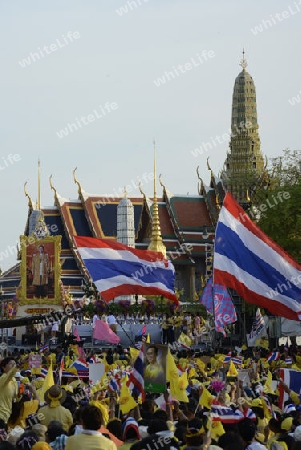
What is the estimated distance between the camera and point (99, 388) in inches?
576

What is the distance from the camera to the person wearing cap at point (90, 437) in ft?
29.3

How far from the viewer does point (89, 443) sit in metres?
8.96

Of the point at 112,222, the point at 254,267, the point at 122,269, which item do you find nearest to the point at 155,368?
the point at 254,267

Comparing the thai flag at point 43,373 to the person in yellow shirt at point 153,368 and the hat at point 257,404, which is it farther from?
the hat at point 257,404

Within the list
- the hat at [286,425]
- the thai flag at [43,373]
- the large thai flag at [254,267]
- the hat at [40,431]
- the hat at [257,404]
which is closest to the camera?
the hat at [40,431]

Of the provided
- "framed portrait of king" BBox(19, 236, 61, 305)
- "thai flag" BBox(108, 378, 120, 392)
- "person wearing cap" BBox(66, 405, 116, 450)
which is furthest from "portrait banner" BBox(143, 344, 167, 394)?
"framed portrait of king" BBox(19, 236, 61, 305)

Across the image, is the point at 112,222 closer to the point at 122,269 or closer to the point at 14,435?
the point at 122,269

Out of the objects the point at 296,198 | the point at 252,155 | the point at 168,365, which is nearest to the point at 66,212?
the point at 252,155

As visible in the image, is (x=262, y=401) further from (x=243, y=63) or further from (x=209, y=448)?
(x=243, y=63)

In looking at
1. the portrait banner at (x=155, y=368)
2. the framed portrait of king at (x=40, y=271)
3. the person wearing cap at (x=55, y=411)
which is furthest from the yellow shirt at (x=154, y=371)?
the framed portrait of king at (x=40, y=271)

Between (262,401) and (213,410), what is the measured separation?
4.25ft

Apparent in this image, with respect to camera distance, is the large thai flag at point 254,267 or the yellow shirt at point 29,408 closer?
the yellow shirt at point 29,408

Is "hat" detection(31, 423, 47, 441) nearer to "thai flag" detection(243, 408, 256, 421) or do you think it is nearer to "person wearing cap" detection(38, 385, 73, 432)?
"person wearing cap" detection(38, 385, 73, 432)

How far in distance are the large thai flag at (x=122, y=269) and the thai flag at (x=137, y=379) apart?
8.67m
